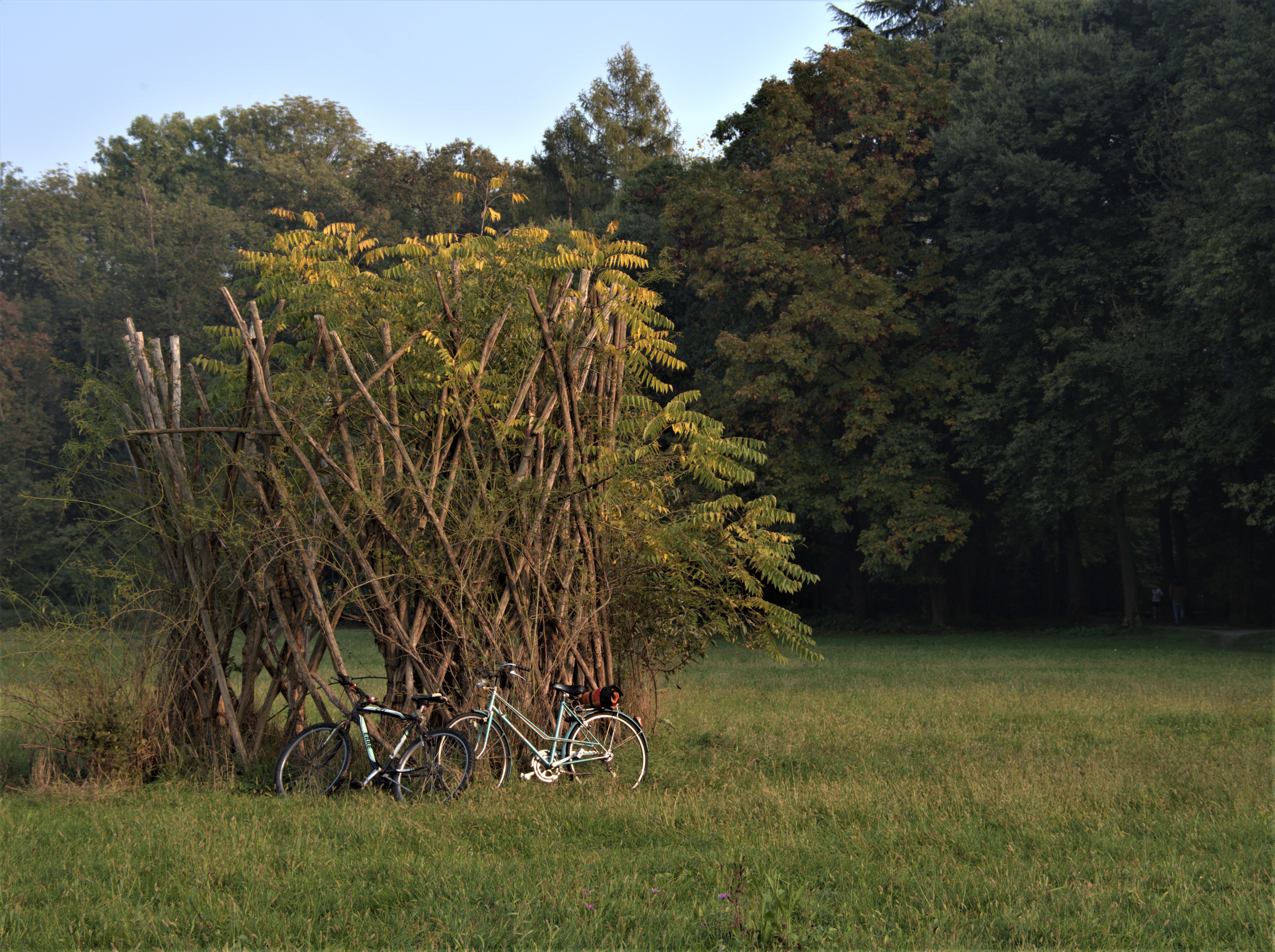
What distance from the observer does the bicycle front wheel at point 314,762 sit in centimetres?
758

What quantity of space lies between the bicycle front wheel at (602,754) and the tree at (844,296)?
64.5 ft

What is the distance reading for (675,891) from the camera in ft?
17.5

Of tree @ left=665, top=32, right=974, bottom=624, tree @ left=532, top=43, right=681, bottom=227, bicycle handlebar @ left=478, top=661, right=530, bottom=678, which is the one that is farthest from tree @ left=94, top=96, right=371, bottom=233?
bicycle handlebar @ left=478, top=661, right=530, bottom=678

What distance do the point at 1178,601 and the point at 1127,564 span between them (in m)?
4.17

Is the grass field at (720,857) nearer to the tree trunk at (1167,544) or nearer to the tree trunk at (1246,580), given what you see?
the tree trunk at (1246,580)

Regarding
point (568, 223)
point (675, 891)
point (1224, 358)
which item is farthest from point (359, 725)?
point (568, 223)

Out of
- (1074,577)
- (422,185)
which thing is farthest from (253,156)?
(1074,577)

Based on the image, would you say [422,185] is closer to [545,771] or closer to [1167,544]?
[1167,544]

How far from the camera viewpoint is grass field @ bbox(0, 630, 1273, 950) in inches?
189

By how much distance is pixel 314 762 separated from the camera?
7785 millimetres

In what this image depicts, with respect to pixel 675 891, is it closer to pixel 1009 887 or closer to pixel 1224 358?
pixel 1009 887

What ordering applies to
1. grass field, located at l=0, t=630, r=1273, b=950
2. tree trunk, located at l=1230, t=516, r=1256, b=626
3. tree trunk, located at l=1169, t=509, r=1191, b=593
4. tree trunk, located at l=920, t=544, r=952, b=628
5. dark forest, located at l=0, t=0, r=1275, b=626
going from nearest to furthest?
grass field, located at l=0, t=630, r=1273, b=950 < dark forest, located at l=0, t=0, r=1275, b=626 < tree trunk, located at l=1230, t=516, r=1256, b=626 < tree trunk, located at l=920, t=544, r=952, b=628 < tree trunk, located at l=1169, t=509, r=1191, b=593

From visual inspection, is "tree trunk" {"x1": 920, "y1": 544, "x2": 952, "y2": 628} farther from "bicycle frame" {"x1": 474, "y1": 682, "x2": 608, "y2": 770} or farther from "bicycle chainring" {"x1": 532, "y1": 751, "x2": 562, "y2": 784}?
"bicycle chainring" {"x1": 532, "y1": 751, "x2": 562, "y2": 784}

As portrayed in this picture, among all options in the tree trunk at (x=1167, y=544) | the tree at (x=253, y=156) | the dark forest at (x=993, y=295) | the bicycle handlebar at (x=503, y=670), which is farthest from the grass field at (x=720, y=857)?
the tree at (x=253, y=156)
